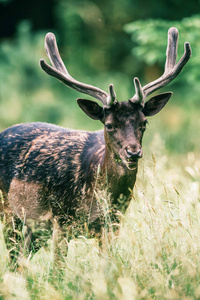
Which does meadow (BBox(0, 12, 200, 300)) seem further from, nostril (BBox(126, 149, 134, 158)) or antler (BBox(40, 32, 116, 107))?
antler (BBox(40, 32, 116, 107))

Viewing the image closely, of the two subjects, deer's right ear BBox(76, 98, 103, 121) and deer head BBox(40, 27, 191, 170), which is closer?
deer head BBox(40, 27, 191, 170)

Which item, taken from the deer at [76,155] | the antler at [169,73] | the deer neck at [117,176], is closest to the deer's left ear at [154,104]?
the deer at [76,155]

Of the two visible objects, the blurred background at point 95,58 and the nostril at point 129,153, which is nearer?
the nostril at point 129,153

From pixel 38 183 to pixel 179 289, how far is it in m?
2.25

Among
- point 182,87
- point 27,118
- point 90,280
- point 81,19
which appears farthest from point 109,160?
point 81,19

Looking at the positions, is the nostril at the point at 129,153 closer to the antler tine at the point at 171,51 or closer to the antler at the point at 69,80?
the antler at the point at 69,80

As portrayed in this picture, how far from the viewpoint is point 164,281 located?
127 inches

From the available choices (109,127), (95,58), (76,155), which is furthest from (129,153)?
(95,58)

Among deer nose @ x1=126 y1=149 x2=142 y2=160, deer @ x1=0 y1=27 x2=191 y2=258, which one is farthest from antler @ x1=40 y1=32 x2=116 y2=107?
deer nose @ x1=126 y1=149 x2=142 y2=160

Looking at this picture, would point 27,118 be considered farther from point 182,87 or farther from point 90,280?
point 90,280

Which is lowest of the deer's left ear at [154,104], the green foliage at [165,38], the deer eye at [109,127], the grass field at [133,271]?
the grass field at [133,271]

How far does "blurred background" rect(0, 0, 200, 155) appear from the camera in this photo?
865 centimetres

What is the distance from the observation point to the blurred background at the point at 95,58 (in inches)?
340

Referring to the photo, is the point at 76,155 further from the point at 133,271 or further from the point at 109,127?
the point at 133,271
